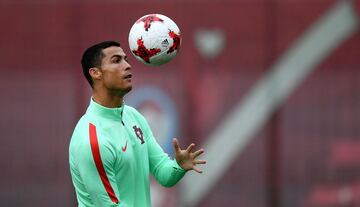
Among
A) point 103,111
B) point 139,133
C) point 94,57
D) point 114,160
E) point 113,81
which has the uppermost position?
point 94,57

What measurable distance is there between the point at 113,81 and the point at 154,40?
405 millimetres

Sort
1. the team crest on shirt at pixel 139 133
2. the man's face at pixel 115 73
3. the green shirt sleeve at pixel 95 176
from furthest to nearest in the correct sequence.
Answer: the team crest on shirt at pixel 139 133
the man's face at pixel 115 73
the green shirt sleeve at pixel 95 176

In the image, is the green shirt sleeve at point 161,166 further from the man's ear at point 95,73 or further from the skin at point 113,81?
the man's ear at point 95,73

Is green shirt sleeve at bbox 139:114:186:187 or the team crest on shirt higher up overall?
the team crest on shirt

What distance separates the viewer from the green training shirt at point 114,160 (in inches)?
229

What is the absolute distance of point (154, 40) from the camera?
6230 mm

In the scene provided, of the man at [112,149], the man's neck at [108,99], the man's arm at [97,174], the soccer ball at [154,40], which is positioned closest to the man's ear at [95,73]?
the man at [112,149]

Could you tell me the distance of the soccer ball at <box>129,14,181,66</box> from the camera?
6.24m

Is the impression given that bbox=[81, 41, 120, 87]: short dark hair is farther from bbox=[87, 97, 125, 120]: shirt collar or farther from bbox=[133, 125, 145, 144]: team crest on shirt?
bbox=[133, 125, 145, 144]: team crest on shirt

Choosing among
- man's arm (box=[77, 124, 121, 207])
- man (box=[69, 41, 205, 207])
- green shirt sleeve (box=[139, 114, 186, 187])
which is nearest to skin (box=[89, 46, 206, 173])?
man (box=[69, 41, 205, 207])

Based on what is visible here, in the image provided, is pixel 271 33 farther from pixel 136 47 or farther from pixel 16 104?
pixel 136 47

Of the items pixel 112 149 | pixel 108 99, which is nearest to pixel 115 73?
pixel 108 99

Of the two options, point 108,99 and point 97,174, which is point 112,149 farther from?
point 108,99

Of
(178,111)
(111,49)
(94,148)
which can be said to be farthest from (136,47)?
(178,111)
